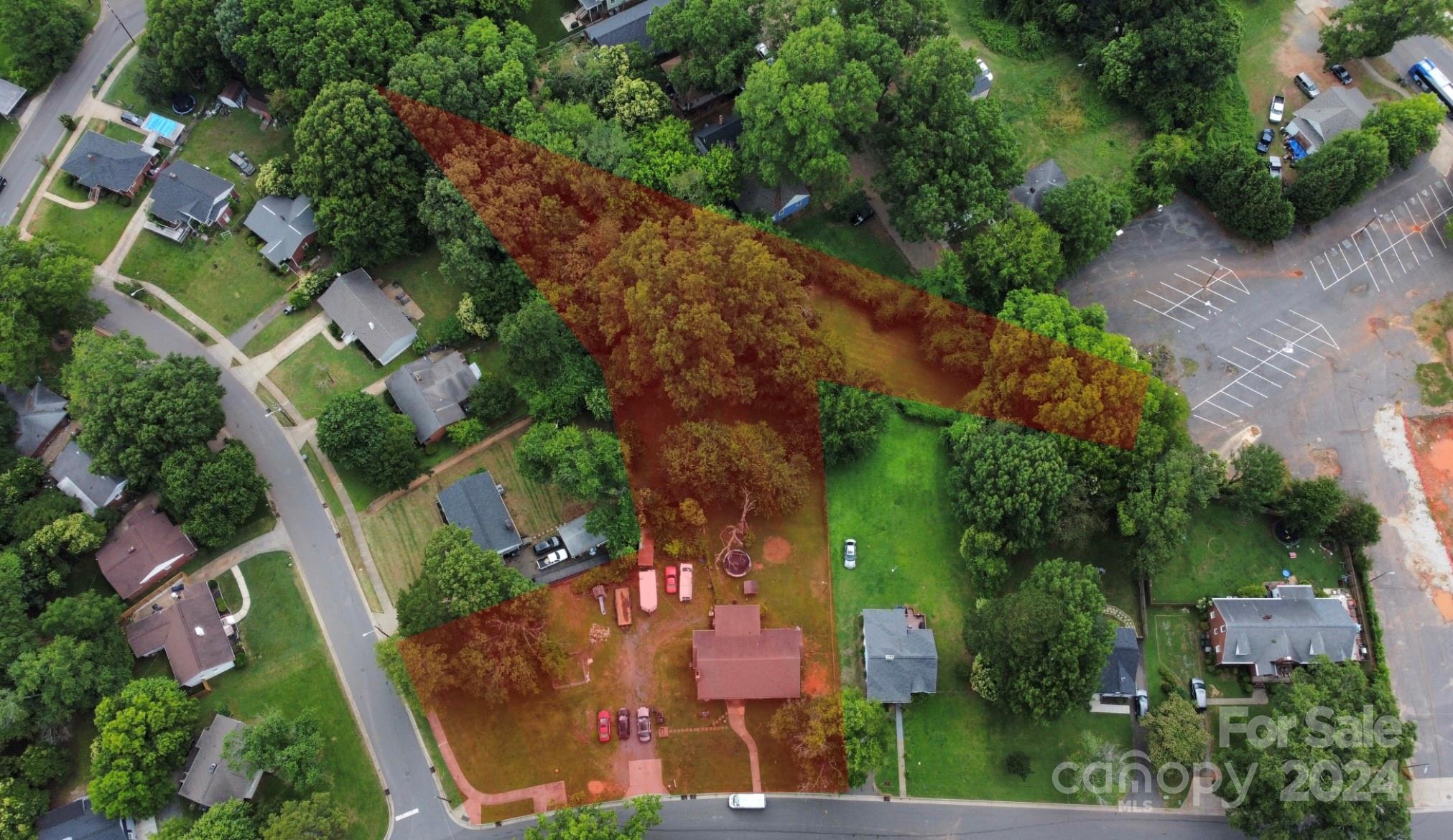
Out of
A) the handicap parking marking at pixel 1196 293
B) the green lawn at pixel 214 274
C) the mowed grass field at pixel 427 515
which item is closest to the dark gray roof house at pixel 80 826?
the mowed grass field at pixel 427 515

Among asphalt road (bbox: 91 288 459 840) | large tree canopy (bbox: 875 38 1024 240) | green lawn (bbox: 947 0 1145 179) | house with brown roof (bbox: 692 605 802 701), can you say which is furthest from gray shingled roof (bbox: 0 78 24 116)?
green lawn (bbox: 947 0 1145 179)

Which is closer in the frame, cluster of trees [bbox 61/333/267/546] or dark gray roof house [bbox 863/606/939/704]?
dark gray roof house [bbox 863/606/939/704]

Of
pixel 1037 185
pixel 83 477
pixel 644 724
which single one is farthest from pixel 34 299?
pixel 1037 185

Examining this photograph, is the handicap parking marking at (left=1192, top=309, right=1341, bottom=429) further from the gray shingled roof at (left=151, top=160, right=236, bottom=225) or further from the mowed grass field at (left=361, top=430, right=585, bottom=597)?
the gray shingled roof at (left=151, top=160, right=236, bottom=225)

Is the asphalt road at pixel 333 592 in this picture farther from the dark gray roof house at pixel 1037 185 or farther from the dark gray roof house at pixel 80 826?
Answer: the dark gray roof house at pixel 1037 185

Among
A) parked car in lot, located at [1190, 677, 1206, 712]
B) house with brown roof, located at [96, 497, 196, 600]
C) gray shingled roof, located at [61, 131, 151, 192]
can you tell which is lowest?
parked car in lot, located at [1190, 677, 1206, 712]

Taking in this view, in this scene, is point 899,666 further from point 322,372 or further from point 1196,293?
point 322,372
